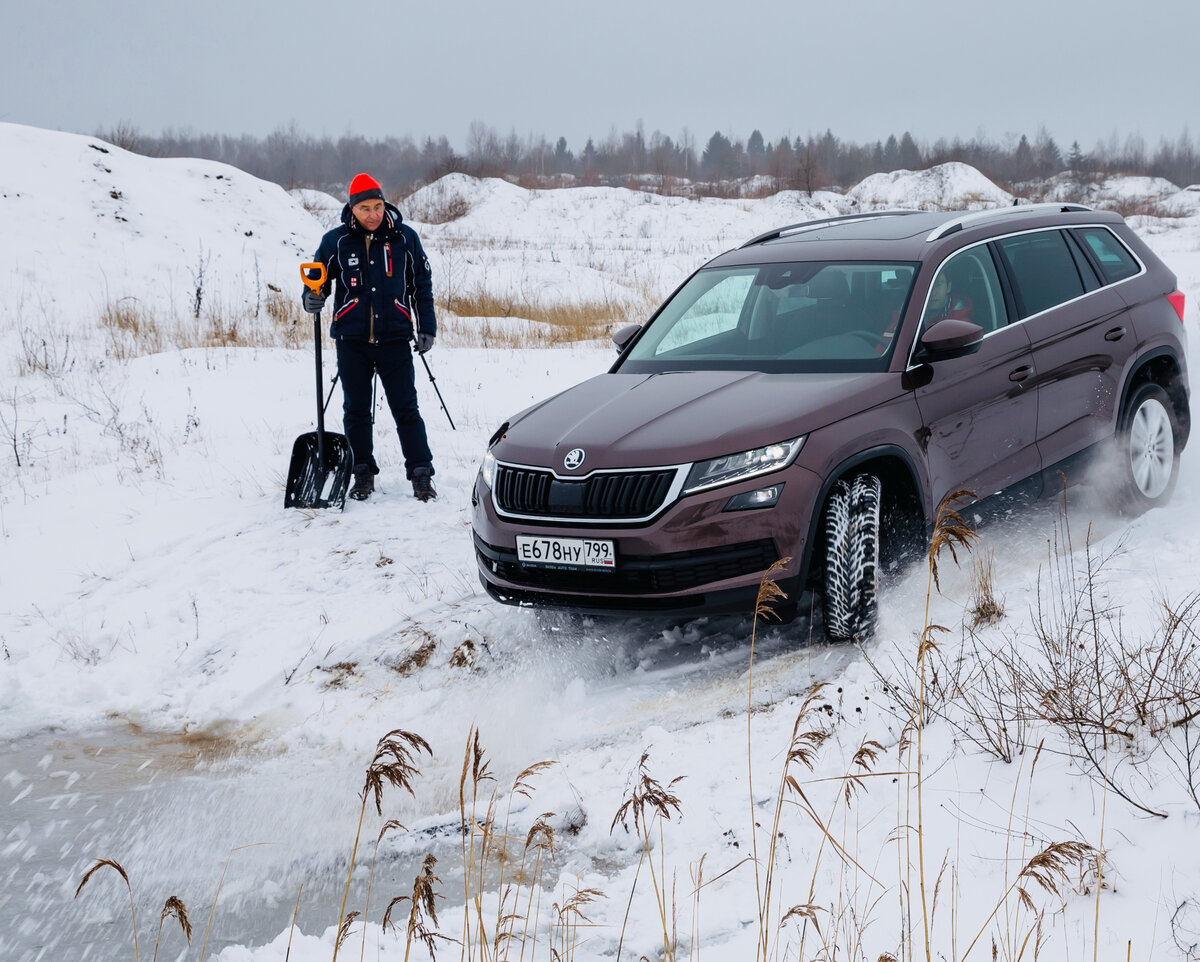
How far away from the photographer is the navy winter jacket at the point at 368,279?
735 centimetres

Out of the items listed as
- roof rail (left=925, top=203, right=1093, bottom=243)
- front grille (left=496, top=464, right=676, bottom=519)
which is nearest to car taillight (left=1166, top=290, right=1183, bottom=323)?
roof rail (left=925, top=203, right=1093, bottom=243)

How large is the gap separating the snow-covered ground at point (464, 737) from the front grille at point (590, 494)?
847 mm

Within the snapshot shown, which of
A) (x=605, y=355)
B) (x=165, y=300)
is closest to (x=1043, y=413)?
(x=605, y=355)

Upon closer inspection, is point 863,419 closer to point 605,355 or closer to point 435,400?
point 435,400

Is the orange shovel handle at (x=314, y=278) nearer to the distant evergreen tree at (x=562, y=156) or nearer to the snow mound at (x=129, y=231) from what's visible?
the snow mound at (x=129, y=231)

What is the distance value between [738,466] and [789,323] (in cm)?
145

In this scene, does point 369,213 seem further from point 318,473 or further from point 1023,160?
point 1023,160

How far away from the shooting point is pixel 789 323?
18.0 ft

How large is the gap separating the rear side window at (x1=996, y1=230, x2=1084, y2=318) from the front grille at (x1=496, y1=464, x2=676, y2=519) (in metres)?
2.51

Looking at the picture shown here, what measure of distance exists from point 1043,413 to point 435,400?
276 inches

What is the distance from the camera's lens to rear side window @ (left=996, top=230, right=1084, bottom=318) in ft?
18.7

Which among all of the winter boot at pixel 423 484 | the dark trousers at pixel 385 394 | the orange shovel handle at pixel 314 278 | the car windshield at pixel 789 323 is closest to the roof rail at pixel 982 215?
the car windshield at pixel 789 323

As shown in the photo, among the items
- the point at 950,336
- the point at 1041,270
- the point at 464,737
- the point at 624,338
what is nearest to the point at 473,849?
the point at 464,737

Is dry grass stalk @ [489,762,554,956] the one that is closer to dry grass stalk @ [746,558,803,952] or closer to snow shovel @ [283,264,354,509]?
dry grass stalk @ [746,558,803,952]
